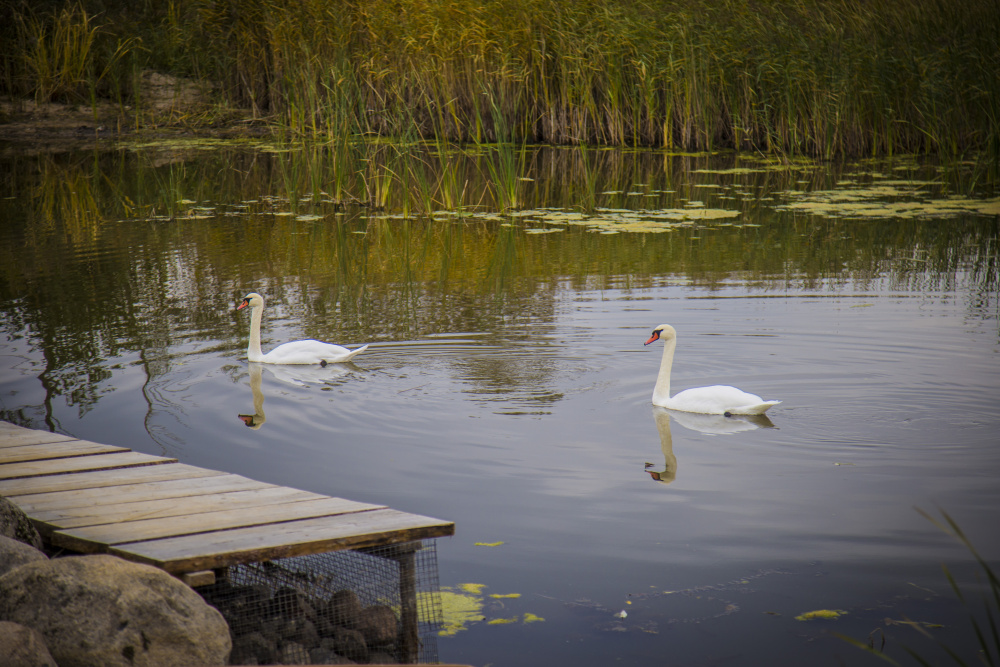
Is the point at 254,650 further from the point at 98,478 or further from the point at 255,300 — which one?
the point at 255,300

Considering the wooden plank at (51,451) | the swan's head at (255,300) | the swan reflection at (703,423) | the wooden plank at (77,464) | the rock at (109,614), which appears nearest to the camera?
the rock at (109,614)

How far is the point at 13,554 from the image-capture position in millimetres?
3281

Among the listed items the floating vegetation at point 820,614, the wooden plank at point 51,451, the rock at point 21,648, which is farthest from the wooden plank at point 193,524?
the floating vegetation at point 820,614

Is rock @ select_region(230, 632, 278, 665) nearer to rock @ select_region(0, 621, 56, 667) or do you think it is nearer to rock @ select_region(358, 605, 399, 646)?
rock @ select_region(358, 605, 399, 646)

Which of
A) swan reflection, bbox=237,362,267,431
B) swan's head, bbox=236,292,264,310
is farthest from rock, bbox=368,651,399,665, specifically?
swan's head, bbox=236,292,264,310

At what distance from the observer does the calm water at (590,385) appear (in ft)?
12.7

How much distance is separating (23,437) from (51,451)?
311 millimetres

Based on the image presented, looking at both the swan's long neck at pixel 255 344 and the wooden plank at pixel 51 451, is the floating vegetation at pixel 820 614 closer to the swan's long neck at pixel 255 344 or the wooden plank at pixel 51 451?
the wooden plank at pixel 51 451

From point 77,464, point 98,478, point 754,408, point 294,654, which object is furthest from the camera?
point 754,408

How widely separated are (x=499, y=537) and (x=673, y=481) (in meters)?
1.12

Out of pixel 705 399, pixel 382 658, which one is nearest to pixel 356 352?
pixel 705 399

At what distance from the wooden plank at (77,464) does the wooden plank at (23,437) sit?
1.03 feet

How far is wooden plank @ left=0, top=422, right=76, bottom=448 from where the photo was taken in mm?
4652

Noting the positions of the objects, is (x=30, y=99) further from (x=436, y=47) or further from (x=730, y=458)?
(x=730, y=458)
